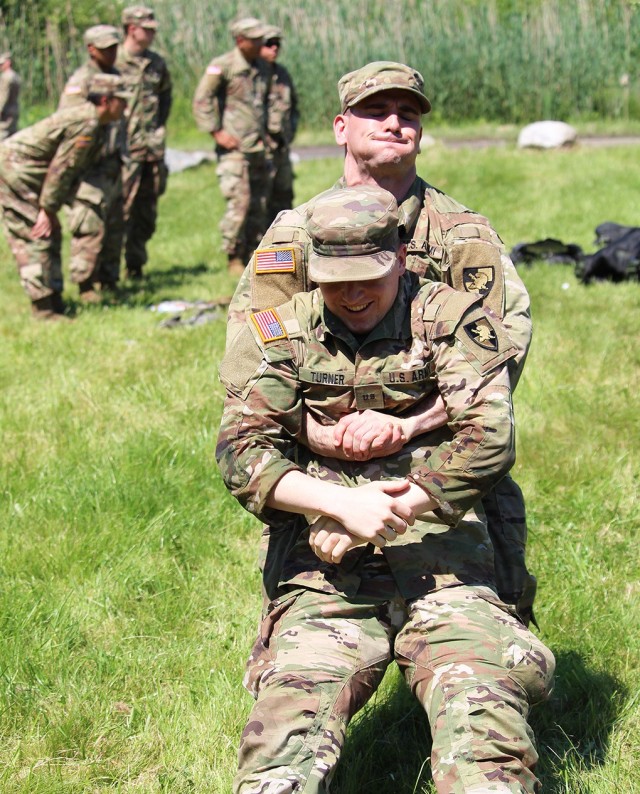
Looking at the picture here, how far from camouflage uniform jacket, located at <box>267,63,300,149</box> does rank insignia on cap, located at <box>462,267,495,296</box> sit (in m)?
8.59

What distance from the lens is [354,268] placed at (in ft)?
9.93

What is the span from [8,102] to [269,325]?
15.7 meters

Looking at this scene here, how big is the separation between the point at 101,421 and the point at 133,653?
8.29ft

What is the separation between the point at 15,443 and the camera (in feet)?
20.1

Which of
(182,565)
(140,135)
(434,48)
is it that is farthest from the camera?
(434,48)

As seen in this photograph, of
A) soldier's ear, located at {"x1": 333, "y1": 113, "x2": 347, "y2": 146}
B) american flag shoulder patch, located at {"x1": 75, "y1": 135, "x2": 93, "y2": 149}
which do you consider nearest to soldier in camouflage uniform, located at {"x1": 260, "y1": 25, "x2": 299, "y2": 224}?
american flag shoulder patch, located at {"x1": 75, "y1": 135, "x2": 93, "y2": 149}

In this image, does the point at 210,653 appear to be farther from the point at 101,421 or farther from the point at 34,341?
the point at 34,341

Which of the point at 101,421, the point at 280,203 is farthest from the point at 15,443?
the point at 280,203

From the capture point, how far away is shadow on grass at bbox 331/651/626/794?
336 cm

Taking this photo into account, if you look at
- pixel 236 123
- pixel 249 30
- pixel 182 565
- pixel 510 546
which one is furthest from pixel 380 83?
pixel 236 123

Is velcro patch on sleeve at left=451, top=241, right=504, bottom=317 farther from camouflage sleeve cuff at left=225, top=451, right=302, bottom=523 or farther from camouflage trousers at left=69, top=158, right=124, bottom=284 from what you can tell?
camouflage trousers at left=69, top=158, right=124, bottom=284

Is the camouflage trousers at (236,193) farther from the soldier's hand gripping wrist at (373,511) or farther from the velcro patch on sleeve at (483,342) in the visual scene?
the soldier's hand gripping wrist at (373,511)

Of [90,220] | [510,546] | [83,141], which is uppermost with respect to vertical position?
[510,546]

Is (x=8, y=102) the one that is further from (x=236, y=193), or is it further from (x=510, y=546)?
(x=510, y=546)
